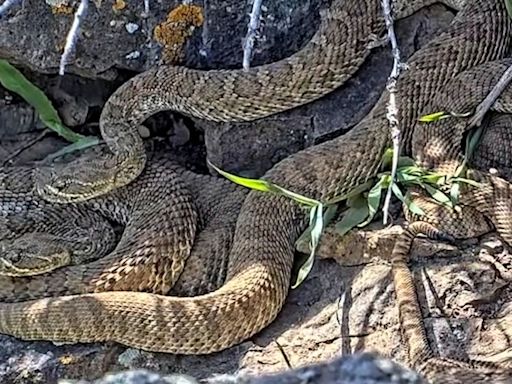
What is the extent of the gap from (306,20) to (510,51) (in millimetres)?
1210

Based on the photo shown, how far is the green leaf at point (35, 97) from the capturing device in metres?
6.16

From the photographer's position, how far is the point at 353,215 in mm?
5348

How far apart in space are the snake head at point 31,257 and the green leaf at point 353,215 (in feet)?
4.80

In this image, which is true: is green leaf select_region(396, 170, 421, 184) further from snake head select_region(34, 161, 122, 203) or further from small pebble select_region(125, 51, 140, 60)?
small pebble select_region(125, 51, 140, 60)

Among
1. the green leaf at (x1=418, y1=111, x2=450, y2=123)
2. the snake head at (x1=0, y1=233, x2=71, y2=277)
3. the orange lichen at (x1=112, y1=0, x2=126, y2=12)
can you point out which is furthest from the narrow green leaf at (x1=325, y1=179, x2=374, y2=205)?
the orange lichen at (x1=112, y1=0, x2=126, y2=12)

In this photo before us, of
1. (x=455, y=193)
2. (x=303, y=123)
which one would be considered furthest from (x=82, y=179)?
(x=455, y=193)

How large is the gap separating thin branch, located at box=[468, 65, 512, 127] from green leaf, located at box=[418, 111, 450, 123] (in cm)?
16

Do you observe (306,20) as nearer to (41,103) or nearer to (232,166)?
(232,166)

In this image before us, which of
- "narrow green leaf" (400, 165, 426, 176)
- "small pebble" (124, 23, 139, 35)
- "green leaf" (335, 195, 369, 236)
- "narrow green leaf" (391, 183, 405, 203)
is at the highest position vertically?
"small pebble" (124, 23, 139, 35)

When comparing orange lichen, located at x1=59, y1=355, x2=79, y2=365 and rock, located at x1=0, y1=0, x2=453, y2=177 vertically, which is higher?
rock, located at x1=0, y1=0, x2=453, y2=177

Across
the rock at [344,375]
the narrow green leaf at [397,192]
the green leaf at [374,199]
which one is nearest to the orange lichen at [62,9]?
the green leaf at [374,199]

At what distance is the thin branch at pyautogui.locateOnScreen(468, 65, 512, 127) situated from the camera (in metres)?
5.43

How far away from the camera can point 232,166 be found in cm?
611

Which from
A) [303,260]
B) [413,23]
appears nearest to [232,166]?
[303,260]
